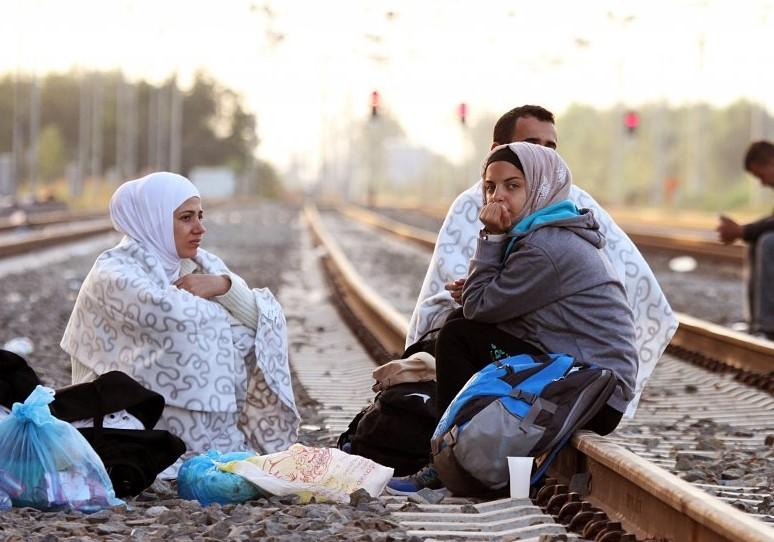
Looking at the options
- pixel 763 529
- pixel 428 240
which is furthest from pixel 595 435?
pixel 428 240

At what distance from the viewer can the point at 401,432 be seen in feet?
17.7

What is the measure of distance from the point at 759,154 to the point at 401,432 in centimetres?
507

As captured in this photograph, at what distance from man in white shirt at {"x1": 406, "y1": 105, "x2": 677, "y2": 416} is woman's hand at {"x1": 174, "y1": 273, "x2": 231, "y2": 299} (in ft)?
2.60

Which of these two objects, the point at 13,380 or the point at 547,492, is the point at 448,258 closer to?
the point at 547,492

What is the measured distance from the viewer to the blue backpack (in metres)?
4.70

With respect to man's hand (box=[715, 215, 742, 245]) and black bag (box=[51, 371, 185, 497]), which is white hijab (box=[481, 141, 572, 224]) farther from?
man's hand (box=[715, 215, 742, 245])

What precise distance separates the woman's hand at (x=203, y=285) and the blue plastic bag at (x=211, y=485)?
3.04ft

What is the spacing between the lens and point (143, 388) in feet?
16.8

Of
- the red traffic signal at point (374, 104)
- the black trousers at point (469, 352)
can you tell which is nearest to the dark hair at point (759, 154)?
the black trousers at point (469, 352)

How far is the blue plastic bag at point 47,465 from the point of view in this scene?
451cm

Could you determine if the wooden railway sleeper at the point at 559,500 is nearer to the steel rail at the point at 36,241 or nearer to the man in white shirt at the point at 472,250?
the man in white shirt at the point at 472,250

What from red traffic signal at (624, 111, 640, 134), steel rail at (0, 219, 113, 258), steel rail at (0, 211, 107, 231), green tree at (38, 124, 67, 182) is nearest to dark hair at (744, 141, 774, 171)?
steel rail at (0, 219, 113, 258)

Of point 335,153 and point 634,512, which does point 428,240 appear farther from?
point 335,153

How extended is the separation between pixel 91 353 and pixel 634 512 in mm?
2356
